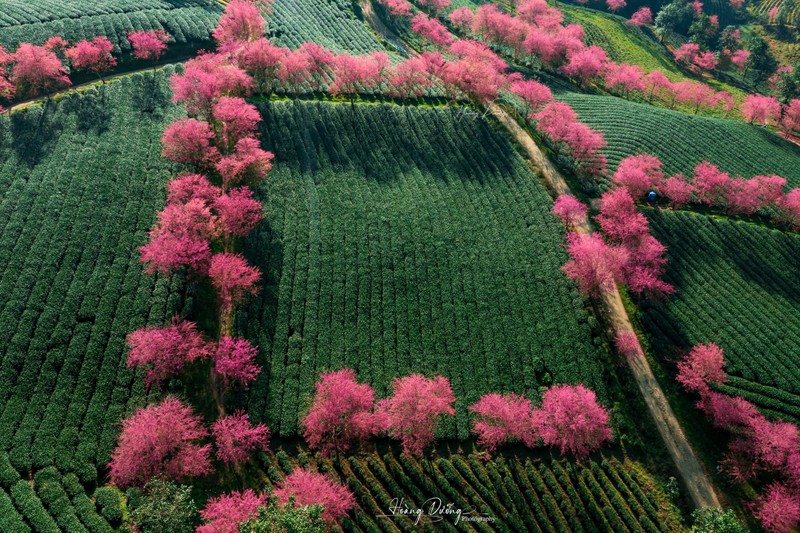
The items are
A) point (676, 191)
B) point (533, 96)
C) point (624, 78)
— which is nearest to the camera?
point (676, 191)

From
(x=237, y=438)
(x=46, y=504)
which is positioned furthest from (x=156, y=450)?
(x=46, y=504)

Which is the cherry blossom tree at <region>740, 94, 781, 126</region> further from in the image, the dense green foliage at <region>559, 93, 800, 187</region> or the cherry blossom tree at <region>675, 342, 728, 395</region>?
the cherry blossom tree at <region>675, 342, 728, 395</region>

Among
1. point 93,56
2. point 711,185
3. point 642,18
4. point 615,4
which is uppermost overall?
point 615,4

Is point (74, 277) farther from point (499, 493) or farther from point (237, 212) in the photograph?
point (499, 493)

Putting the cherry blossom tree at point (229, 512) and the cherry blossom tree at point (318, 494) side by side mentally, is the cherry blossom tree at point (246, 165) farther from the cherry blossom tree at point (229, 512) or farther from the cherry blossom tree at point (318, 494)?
the cherry blossom tree at point (229, 512)

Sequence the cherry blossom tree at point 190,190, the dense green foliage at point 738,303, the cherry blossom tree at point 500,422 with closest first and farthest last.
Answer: the cherry blossom tree at point 500,422
the dense green foliage at point 738,303
the cherry blossom tree at point 190,190

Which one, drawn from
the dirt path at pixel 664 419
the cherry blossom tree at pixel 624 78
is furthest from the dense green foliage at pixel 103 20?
the cherry blossom tree at pixel 624 78
